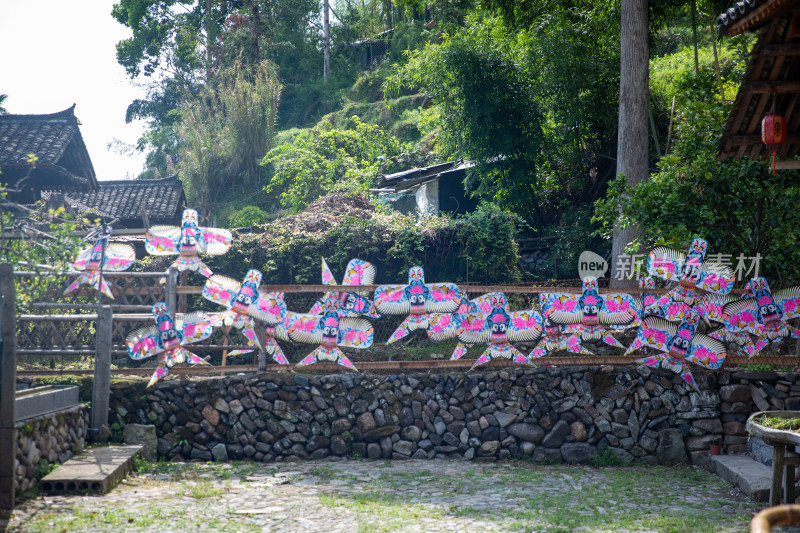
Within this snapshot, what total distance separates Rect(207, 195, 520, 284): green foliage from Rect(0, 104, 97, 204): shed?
680 centimetres

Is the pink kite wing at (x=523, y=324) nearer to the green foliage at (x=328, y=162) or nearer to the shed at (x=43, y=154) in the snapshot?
the green foliage at (x=328, y=162)

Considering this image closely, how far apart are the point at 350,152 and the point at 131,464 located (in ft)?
57.6

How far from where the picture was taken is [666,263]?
9320 millimetres

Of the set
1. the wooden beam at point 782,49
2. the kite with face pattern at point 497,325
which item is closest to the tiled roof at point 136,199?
the kite with face pattern at point 497,325

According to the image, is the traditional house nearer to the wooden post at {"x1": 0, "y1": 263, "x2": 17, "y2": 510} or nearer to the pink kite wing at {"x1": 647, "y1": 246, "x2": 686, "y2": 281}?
the pink kite wing at {"x1": 647, "y1": 246, "x2": 686, "y2": 281}

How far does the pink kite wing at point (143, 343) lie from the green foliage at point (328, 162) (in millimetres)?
9909

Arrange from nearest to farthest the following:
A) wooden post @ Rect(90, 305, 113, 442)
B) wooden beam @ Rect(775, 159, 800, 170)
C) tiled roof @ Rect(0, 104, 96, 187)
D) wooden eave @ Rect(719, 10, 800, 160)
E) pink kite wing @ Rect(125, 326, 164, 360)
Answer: wooden eave @ Rect(719, 10, 800, 160) < wooden beam @ Rect(775, 159, 800, 170) < wooden post @ Rect(90, 305, 113, 442) < pink kite wing @ Rect(125, 326, 164, 360) < tiled roof @ Rect(0, 104, 96, 187)

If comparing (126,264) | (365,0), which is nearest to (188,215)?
(126,264)

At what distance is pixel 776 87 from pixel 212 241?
7571 mm

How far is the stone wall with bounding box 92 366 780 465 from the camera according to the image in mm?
8914

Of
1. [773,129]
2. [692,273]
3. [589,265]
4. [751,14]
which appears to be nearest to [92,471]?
[589,265]

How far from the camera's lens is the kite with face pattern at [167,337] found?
28.5ft

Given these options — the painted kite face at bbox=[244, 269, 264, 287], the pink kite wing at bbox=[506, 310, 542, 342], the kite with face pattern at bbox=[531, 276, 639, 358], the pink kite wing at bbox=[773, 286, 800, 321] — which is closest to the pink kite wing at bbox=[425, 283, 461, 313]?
the pink kite wing at bbox=[506, 310, 542, 342]

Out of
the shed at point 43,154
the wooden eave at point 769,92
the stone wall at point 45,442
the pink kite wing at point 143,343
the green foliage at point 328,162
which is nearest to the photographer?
the stone wall at point 45,442
